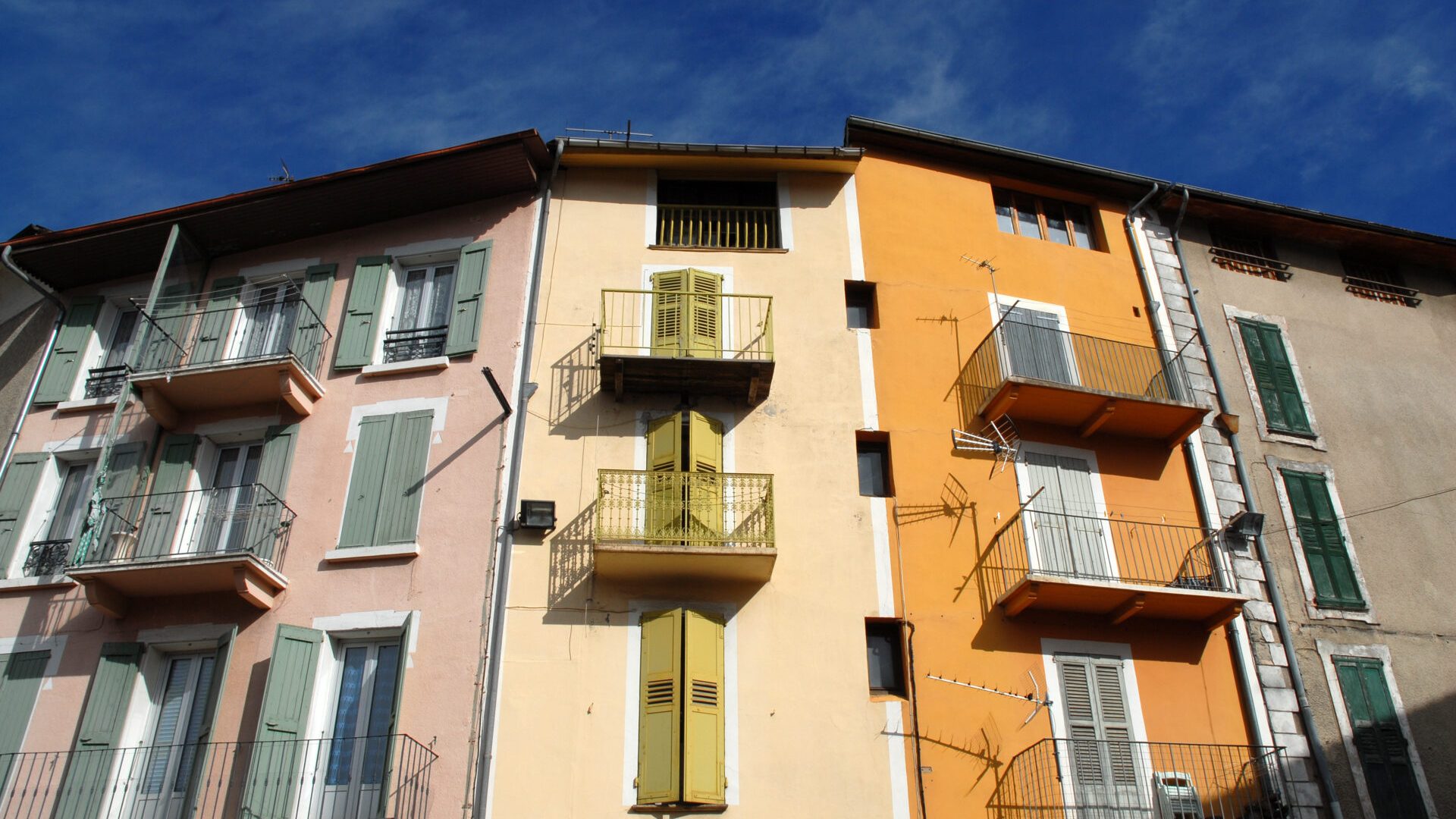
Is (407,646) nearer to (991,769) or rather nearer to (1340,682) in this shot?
(991,769)

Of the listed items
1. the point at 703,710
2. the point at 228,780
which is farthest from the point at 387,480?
the point at 703,710

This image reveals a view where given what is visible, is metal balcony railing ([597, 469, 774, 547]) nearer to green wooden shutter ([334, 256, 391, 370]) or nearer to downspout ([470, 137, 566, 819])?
downspout ([470, 137, 566, 819])

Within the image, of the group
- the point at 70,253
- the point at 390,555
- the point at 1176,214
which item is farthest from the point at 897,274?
the point at 70,253

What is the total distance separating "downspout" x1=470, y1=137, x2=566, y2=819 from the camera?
12.5 metres

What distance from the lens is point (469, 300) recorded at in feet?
52.3

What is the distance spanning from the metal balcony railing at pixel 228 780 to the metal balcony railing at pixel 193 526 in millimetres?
2381

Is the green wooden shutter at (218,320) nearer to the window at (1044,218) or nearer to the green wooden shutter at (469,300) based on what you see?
the green wooden shutter at (469,300)

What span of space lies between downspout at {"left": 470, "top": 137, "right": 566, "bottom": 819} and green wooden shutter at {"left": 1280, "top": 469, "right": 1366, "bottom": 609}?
10679 mm

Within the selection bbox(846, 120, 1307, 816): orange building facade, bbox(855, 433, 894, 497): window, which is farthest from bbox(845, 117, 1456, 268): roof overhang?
bbox(855, 433, 894, 497): window

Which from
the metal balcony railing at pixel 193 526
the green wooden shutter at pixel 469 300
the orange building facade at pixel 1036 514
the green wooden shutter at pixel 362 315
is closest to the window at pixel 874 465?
the orange building facade at pixel 1036 514

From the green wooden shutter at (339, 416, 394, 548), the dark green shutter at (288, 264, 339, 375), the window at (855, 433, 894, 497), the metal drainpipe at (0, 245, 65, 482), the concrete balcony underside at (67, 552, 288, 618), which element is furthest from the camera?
the metal drainpipe at (0, 245, 65, 482)

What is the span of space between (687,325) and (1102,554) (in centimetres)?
624

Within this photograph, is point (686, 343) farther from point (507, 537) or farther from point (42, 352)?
point (42, 352)

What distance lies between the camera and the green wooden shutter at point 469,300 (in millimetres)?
15578
